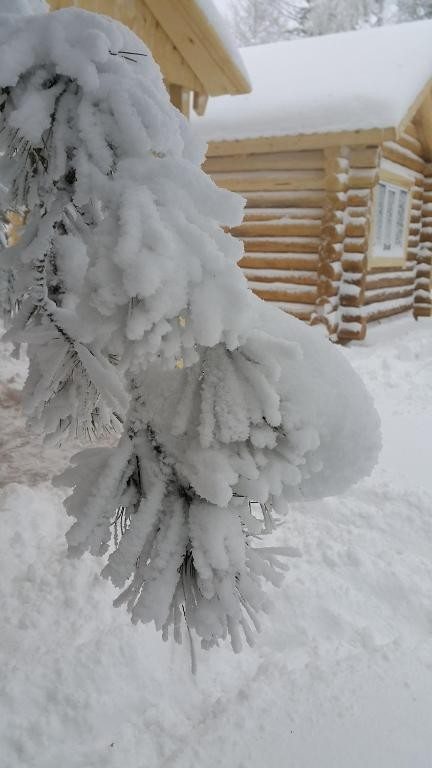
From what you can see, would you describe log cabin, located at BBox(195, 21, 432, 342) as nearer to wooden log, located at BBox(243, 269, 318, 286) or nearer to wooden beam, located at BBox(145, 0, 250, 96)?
wooden log, located at BBox(243, 269, 318, 286)

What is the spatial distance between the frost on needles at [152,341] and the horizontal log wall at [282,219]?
7782 mm

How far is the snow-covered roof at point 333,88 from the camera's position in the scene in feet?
26.3

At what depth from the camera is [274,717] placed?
221 cm

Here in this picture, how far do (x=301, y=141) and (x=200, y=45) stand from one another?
396 centimetres

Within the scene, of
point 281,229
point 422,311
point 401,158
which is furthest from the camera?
point 422,311

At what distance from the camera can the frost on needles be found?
0.92 meters

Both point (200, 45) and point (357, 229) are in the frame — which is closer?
point (200, 45)

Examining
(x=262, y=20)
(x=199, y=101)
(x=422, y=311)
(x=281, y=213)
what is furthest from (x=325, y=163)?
(x=262, y=20)

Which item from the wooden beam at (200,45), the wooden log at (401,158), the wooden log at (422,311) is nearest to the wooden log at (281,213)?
the wooden log at (401,158)

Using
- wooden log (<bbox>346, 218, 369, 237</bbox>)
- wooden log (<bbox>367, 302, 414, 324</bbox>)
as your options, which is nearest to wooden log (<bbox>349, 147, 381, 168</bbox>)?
wooden log (<bbox>346, 218, 369, 237</bbox>)

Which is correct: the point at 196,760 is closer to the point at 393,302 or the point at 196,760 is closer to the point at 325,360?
the point at 325,360

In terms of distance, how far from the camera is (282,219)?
30.0ft

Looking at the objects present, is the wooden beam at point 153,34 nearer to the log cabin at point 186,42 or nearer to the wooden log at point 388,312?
the log cabin at point 186,42

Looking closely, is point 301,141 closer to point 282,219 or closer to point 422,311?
point 282,219
